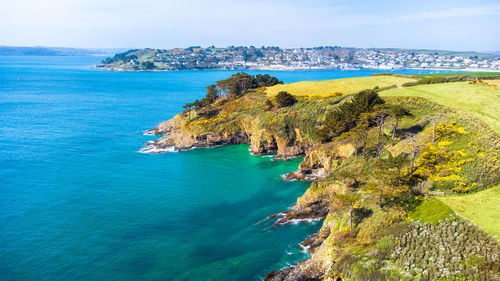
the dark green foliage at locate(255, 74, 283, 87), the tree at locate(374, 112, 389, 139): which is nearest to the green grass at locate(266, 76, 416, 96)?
the dark green foliage at locate(255, 74, 283, 87)

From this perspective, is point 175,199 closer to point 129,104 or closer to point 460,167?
point 460,167

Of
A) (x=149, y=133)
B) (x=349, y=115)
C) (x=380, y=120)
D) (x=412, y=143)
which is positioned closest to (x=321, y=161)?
(x=349, y=115)

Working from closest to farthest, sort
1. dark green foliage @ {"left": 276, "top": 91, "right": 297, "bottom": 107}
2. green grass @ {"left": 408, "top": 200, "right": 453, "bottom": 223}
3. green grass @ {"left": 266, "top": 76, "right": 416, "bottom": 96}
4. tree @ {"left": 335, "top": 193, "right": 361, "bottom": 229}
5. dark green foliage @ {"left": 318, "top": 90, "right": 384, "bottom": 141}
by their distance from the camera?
green grass @ {"left": 408, "top": 200, "right": 453, "bottom": 223}, tree @ {"left": 335, "top": 193, "right": 361, "bottom": 229}, dark green foliage @ {"left": 318, "top": 90, "right": 384, "bottom": 141}, dark green foliage @ {"left": 276, "top": 91, "right": 297, "bottom": 107}, green grass @ {"left": 266, "top": 76, "right": 416, "bottom": 96}

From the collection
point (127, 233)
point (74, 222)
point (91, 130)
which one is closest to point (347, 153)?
point (127, 233)

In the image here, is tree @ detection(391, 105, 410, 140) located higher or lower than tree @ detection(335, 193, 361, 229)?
higher

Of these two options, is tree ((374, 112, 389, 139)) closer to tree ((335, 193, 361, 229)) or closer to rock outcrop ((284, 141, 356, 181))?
rock outcrop ((284, 141, 356, 181))

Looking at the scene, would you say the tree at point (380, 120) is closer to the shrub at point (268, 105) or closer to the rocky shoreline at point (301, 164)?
the rocky shoreline at point (301, 164)

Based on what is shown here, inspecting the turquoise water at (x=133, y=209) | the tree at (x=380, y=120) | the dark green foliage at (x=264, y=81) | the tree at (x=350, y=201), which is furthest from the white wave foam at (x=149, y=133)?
the tree at (x=350, y=201)

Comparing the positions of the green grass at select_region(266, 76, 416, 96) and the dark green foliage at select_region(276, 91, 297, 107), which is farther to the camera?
the green grass at select_region(266, 76, 416, 96)
